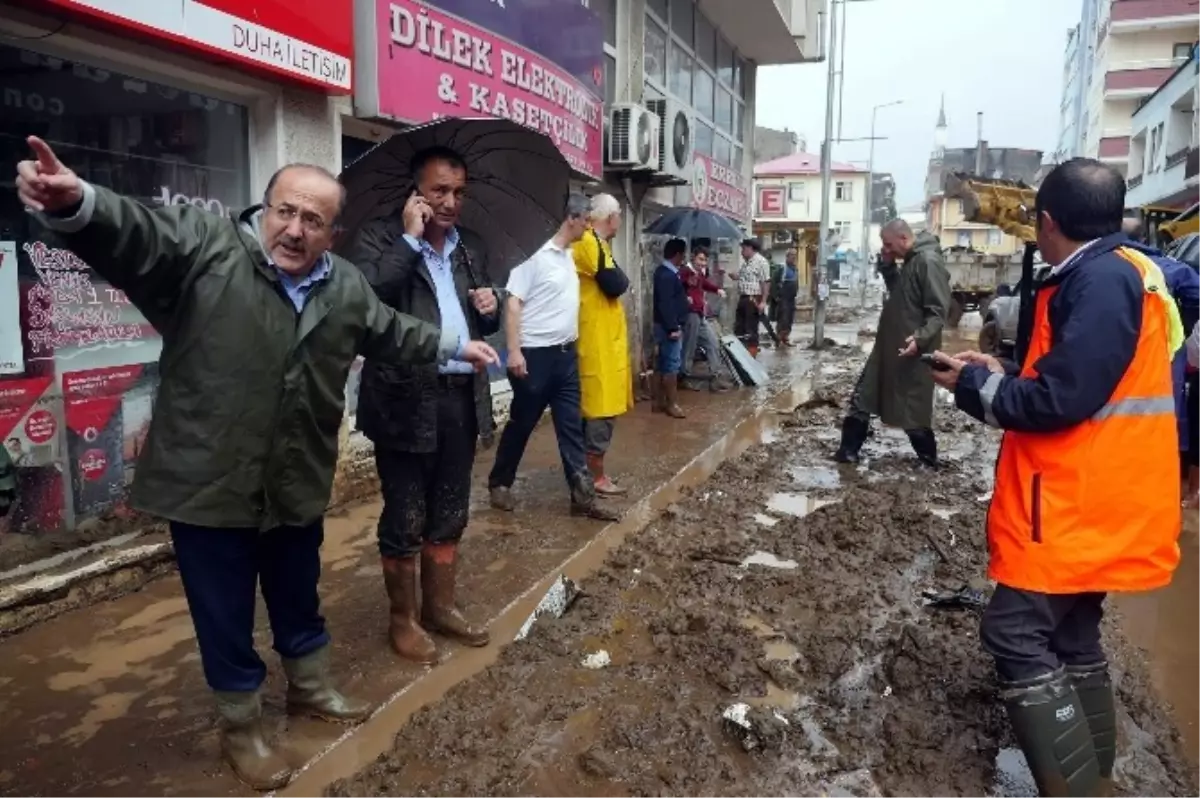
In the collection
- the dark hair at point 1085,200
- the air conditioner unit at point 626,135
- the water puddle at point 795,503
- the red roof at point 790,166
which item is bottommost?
the water puddle at point 795,503

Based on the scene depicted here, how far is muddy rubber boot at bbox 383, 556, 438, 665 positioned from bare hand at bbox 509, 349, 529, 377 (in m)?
1.49

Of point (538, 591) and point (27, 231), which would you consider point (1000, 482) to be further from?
point (27, 231)

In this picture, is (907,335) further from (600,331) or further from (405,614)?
(405,614)

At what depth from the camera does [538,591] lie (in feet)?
13.9

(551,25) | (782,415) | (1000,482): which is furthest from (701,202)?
(1000,482)

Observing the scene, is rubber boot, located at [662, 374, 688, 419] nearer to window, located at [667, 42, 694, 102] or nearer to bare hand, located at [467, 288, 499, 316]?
window, located at [667, 42, 694, 102]

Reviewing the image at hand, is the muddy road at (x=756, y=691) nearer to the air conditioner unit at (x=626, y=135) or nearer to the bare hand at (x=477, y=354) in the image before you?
the bare hand at (x=477, y=354)

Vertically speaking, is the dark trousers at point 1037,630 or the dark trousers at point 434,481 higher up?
the dark trousers at point 434,481

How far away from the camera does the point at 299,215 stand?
8.23ft

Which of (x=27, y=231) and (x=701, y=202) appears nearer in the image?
(x=27, y=231)

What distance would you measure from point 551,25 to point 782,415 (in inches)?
184

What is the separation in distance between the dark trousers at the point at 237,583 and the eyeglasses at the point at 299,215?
873 millimetres

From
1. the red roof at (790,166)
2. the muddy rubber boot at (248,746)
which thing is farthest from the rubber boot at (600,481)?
the red roof at (790,166)

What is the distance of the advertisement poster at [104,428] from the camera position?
4.06 meters
